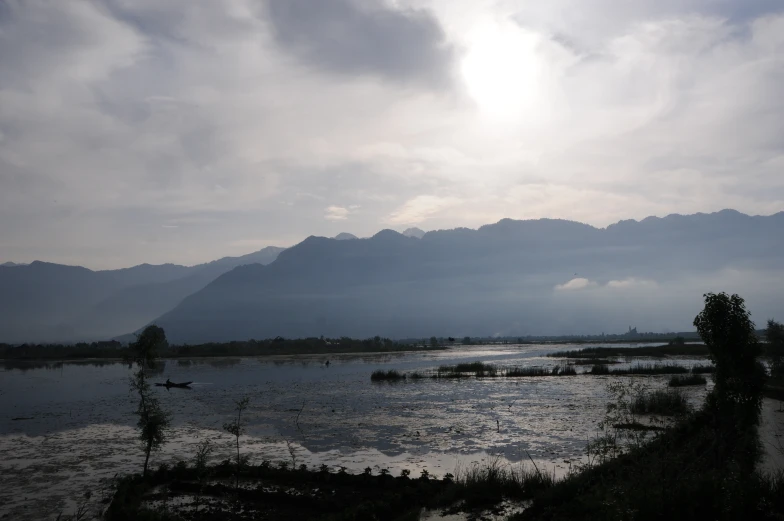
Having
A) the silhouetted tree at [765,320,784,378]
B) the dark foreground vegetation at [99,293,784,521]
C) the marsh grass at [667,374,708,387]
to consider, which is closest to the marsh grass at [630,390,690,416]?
the dark foreground vegetation at [99,293,784,521]

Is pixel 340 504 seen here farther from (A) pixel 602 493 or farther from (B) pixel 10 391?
(B) pixel 10 391

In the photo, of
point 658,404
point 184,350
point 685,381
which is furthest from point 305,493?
point 184,350

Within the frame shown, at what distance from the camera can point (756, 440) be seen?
768 inches

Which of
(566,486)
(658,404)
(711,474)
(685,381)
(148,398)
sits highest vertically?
(148,398)

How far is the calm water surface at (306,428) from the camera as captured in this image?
19.9 meters

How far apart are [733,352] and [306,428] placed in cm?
2003

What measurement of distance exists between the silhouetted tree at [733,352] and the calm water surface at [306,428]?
626 cm

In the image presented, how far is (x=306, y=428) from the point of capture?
27.6 m

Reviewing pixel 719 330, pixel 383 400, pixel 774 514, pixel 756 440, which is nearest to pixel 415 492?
pixel 774 514

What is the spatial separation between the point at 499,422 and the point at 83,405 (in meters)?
30.2

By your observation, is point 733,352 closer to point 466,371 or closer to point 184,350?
point 466,371

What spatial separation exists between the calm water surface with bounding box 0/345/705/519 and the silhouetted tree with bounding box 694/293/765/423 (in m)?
6.26

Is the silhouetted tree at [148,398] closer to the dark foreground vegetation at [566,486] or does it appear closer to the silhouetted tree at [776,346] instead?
the dark foreground vegetation at [566,486]

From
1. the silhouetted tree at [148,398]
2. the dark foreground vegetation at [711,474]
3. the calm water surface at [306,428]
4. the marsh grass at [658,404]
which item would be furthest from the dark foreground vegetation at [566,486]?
the marsh grass at [658,404]
